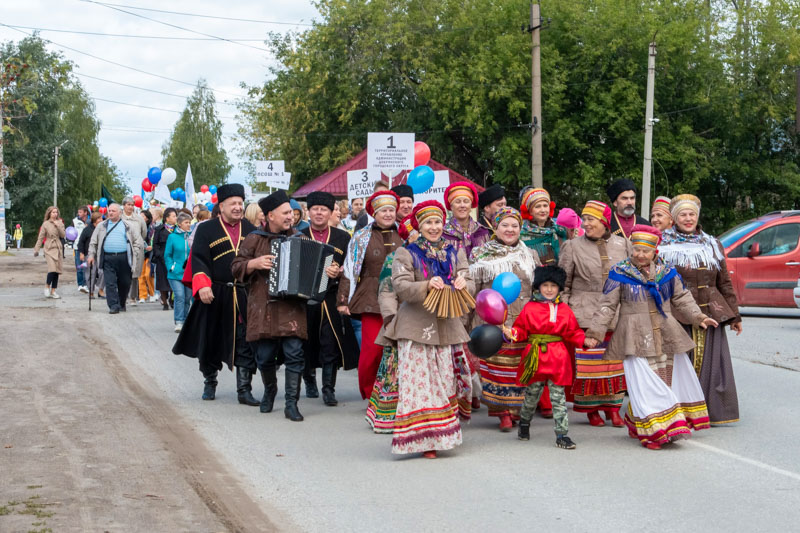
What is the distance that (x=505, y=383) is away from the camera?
335 inches

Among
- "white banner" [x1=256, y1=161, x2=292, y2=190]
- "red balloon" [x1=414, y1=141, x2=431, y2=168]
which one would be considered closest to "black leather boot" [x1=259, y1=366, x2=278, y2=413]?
"red balloon" [x1=414, y1=141, x2=431, y2=168]

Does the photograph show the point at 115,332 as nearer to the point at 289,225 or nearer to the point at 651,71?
the point at 289,225

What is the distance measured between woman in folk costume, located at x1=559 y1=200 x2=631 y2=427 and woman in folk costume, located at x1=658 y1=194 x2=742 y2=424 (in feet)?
1.52

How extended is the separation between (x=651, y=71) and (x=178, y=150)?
69132 millimetres

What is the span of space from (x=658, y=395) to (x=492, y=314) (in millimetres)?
1479

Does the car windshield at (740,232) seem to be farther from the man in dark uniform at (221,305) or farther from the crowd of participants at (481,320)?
the man in dark uniform at (221,305)

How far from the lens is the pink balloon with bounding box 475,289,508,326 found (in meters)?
7.34

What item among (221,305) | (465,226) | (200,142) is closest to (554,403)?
(465,226)

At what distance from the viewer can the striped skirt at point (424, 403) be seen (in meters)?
7.31

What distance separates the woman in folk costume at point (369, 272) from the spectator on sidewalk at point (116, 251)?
419 inches

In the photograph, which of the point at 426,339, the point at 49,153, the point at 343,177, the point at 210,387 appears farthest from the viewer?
the point at 49,153

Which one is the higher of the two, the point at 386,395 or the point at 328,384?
the point at 386,395

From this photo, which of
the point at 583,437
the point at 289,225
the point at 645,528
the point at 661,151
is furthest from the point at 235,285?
the point at 661,151

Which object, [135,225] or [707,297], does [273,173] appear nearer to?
[135,225]
